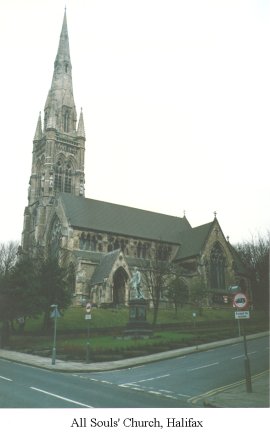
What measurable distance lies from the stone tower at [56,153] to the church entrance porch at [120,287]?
19.1 m

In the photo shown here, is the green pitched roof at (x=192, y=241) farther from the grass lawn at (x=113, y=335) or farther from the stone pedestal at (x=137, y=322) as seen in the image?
the stone pedestal at (x=137, y=322)

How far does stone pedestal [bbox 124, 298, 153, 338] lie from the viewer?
130 ft

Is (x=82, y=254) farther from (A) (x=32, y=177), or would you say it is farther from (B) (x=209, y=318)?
(A) (x=32, y=177)

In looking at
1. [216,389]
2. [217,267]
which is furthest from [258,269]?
[216,389]

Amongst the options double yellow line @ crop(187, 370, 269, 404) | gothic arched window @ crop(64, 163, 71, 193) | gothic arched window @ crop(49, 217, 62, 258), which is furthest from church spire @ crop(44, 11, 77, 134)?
double yellow line @ crop(187, 370, 269, 404)

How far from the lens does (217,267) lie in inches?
2869

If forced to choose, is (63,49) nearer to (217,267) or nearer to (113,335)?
(217,267)

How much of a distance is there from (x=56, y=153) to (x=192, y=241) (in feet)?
101

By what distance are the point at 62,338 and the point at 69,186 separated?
160 feet

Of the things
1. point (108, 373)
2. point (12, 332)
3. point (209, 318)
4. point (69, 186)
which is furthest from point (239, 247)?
point (108, 373)

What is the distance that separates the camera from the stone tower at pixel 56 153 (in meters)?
80.5

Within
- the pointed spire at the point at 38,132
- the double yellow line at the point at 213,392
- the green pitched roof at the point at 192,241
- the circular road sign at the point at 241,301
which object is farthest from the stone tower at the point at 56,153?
the circular road sign at the point at 241,301

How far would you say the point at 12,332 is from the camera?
140 feet

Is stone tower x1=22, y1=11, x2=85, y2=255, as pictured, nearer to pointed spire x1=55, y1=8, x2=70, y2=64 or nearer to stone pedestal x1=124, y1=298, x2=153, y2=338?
pointed spire x1=55, y1=8, x2=70, y2=64
